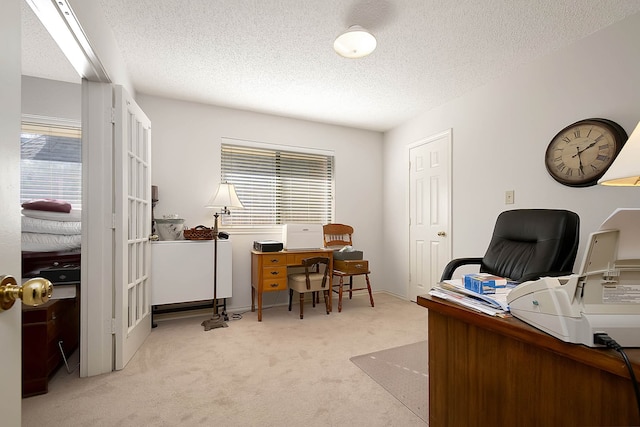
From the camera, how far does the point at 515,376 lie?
0.90m

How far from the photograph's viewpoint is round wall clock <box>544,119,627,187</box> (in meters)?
1.98

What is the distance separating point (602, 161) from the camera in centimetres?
202

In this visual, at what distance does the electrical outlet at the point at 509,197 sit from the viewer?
2.66 meters

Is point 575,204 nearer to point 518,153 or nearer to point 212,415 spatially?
point 518,153

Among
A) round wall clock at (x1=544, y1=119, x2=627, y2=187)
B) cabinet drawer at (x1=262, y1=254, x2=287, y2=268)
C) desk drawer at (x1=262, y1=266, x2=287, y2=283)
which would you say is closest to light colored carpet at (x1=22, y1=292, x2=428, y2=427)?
desk drawer at (x1=262, y1=266, x2=287, y2=283)

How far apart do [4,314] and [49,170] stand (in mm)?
2993

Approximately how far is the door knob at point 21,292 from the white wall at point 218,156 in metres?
2.80

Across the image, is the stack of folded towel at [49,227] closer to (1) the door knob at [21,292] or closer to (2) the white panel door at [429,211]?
(1) the door knob at [21,292]

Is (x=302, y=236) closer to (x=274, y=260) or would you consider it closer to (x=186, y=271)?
(x=274, y=260)

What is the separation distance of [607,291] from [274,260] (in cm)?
271

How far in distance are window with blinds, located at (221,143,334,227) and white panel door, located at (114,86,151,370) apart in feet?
3.37

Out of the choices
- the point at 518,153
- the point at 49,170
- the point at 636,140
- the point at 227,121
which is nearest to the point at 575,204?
the point at 518,153

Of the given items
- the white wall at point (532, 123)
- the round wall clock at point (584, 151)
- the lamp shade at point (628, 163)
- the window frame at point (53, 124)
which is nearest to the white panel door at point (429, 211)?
the white wall at point (532, 123)

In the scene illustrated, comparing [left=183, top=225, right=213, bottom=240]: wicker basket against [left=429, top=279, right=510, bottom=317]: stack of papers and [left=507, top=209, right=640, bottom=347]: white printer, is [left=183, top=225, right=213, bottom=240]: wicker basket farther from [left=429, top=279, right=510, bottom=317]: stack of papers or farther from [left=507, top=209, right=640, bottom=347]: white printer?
[left=507, top=209, right=640, bottom=347]: white printer
